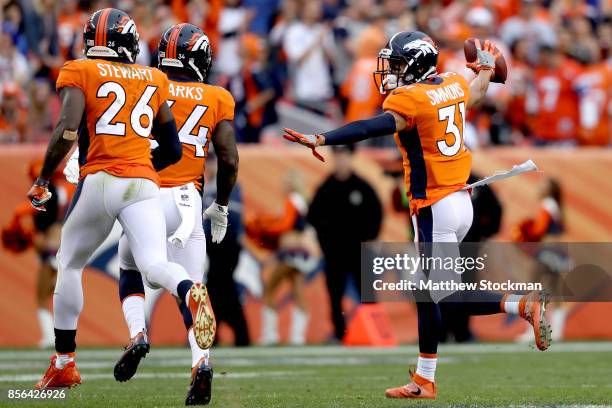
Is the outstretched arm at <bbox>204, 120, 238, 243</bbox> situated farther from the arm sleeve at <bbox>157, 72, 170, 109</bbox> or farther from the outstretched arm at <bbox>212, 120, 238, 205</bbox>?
the arm sleeve at <bbox>157, 72, 170, 109</bbox>

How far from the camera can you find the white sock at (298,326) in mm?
13414

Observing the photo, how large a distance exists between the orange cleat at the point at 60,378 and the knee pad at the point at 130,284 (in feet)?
1.65

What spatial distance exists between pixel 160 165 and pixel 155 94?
508 millimetres

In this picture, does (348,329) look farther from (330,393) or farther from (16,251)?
(330,393)

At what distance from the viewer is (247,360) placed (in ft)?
36.1

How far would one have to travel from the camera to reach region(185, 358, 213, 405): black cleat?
22.2ft

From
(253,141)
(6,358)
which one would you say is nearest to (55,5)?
(253,141)

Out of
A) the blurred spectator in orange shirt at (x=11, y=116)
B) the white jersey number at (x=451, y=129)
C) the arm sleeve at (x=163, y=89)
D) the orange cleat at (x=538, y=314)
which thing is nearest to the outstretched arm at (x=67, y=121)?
the arm sleeve at (x=163, y=89)

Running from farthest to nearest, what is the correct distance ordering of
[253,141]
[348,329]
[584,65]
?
[584,65] < [253,141] < [348,329]

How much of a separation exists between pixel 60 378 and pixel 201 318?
1.42 metres

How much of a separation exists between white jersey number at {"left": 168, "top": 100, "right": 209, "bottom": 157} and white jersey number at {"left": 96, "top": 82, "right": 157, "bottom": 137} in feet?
2.03

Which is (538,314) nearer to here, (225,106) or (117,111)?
(225,106)

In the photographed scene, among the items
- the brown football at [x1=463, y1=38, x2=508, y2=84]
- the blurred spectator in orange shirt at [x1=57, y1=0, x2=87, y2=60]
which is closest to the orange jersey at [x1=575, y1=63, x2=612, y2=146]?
the blurred spectator in orange shirt at [x1=57, y1=0, x2=87, y2=60]

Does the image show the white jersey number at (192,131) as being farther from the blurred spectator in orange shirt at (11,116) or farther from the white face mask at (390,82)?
the blurred spectator in orange shirt at (11,116)
